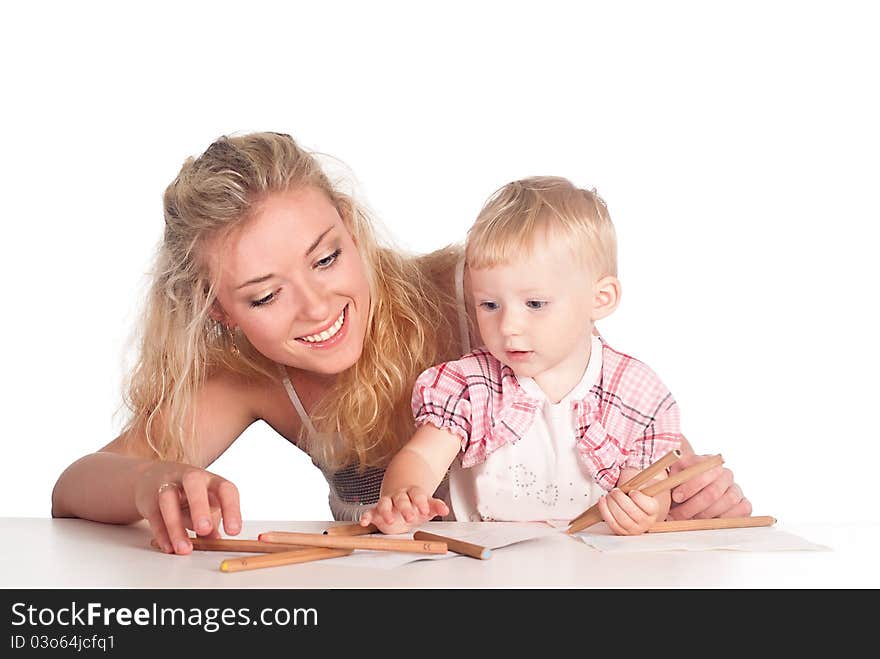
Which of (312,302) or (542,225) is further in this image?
(312,302)

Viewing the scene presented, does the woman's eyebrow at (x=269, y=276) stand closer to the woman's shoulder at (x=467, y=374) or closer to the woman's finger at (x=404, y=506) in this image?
the woman's shoulder at (x=467, y=374)

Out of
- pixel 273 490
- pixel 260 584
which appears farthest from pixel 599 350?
pixel 273 490

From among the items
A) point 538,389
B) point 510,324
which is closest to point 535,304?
point 510,324

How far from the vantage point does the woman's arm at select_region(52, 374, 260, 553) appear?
1.26 m

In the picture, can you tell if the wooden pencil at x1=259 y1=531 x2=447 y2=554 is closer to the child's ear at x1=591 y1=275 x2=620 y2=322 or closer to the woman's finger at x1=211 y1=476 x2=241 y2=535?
the woman's finger at x1=211 y1=476 x2=241 y2=535

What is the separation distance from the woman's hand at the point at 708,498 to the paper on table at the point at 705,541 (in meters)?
0.21

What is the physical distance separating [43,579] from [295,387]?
88 centimetres

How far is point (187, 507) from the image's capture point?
4.39ft

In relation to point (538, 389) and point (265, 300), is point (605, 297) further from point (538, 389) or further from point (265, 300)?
point (265, 300)

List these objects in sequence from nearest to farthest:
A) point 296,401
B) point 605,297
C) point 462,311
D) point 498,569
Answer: point 498,569 → point 605,297 → point 462,311 → point 296,401

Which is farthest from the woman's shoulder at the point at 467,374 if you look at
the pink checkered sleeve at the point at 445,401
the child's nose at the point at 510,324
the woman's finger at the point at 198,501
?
the woman's finger at the point at 198,501

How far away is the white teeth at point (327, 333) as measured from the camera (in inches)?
67.8

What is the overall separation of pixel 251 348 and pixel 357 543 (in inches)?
32.9
